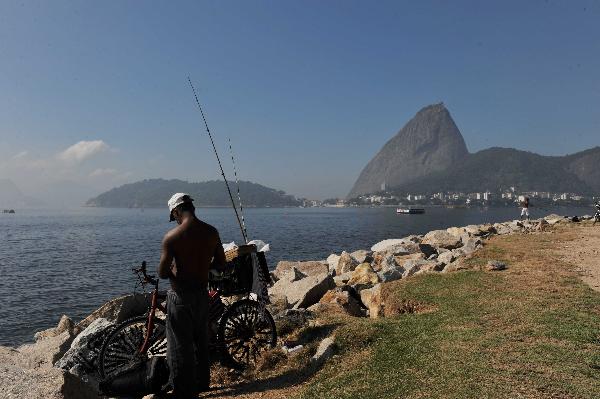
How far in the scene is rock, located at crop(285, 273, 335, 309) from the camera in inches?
540

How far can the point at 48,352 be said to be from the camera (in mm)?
10883

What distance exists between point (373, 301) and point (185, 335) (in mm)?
7533

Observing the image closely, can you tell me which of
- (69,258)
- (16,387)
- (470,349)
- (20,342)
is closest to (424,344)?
(470,349)

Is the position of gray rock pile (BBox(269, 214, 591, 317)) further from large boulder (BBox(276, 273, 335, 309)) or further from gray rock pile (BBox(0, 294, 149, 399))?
gray rock pile (BBox(0, 294, 149, 399))

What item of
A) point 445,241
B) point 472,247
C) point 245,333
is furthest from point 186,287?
point 445,241

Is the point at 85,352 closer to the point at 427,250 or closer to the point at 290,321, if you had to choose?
the point at 290,321

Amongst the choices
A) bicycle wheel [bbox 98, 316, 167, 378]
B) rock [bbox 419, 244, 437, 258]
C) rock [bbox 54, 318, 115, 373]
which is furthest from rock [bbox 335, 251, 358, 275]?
bicycle wheel [bbox 98, 316, 167, 378]

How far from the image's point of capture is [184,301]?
6.81m

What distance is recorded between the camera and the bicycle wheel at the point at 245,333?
8688 mm

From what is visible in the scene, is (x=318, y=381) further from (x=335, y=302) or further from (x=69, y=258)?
(x=69, y=258)

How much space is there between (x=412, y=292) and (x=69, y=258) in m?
41.3

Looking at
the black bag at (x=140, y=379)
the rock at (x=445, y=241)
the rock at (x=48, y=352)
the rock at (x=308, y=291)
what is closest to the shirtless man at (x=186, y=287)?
the black bag at (x=140, y=379)

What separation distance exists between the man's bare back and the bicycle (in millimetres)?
1431

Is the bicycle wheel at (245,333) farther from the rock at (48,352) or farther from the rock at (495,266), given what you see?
the rock at (495,266)
